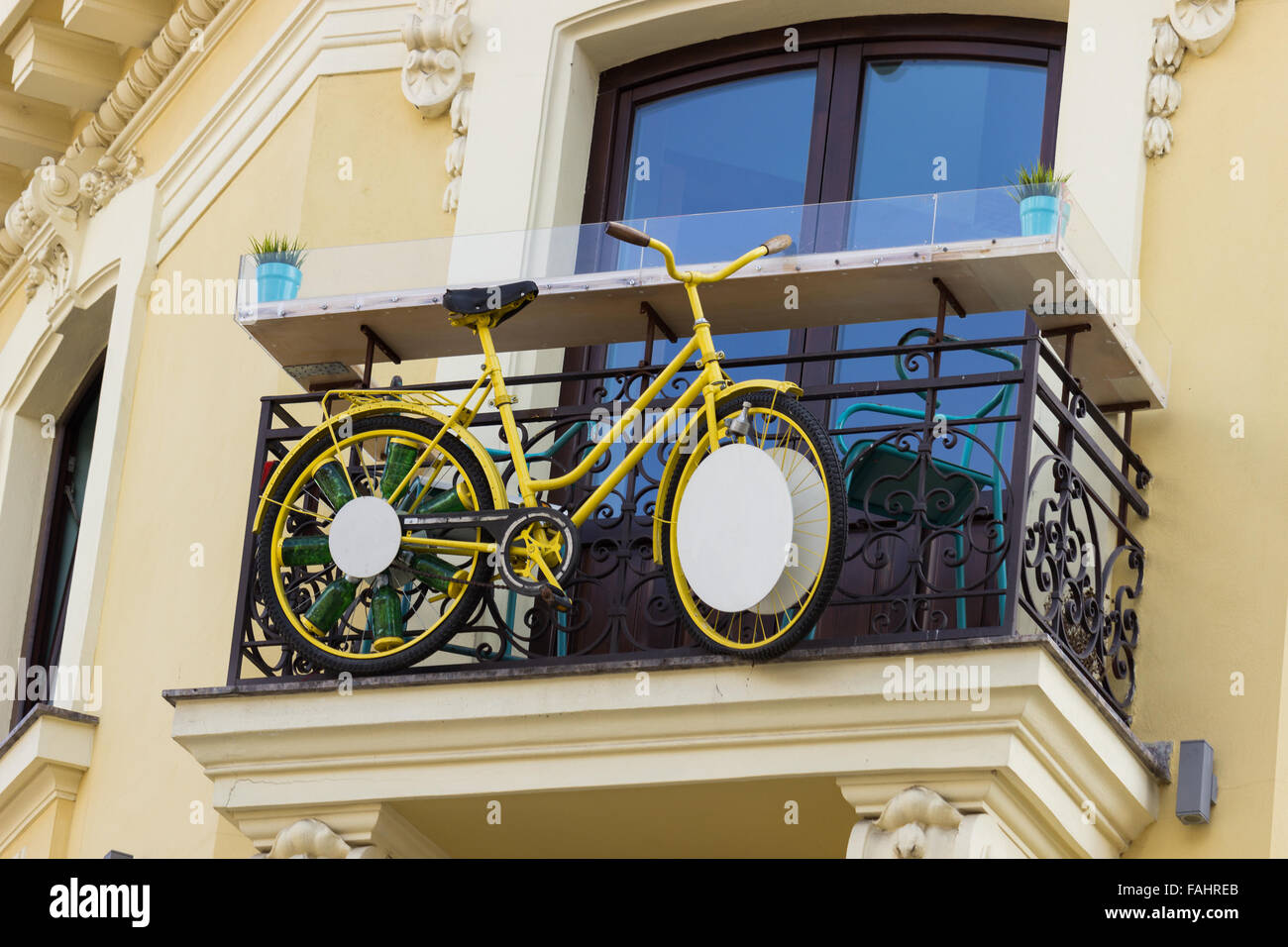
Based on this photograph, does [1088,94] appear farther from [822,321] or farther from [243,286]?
[243,286]

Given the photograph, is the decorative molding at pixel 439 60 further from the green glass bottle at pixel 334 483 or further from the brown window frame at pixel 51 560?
the brown window frame at pixel 51 560

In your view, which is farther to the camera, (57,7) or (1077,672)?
(57,7)

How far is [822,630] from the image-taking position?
8.81m

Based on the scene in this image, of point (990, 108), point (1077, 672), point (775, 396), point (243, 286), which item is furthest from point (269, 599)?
point (990, 108)

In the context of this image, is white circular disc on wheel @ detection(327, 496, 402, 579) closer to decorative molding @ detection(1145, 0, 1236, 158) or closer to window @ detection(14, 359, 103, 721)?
decorative molding @ detection(1145, 0, 1236, 158)

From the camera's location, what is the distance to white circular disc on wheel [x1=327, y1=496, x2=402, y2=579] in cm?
855

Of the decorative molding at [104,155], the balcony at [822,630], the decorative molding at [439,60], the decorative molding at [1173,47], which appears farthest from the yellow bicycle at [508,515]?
the decorative molding at [104,155]

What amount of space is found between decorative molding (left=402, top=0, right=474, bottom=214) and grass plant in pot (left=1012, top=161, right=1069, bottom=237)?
2920 millimetres

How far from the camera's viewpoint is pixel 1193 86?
30.4 ft

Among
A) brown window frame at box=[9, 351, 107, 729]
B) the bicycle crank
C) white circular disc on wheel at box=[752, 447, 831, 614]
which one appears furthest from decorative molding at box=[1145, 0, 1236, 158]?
brown window frame at box=[9, 351, 107, 729]

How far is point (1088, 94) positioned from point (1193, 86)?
377mm

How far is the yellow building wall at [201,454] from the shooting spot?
1020 centimetres

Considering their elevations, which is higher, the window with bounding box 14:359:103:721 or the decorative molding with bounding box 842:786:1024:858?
the window with bounding box 14:359:103:721

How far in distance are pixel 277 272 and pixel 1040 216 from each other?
281cm
